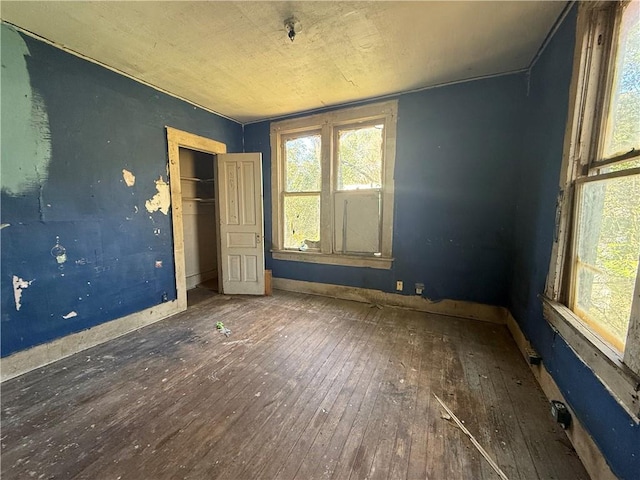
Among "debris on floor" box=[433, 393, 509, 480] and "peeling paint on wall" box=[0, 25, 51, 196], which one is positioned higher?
"peeling paint on wall" box=[0, 25, 51, 196]

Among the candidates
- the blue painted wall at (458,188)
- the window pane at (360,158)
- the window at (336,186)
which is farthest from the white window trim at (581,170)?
the window pane at (360,158)

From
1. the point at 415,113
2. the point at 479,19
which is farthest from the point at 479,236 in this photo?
the point at 479,19

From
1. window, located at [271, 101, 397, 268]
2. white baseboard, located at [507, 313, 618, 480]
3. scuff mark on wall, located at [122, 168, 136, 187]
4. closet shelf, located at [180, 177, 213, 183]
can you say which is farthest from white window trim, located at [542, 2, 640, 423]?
closet shelf, located at [180, 177, 213, 183]

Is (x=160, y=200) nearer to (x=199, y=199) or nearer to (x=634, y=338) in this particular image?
(x=199, y=199)

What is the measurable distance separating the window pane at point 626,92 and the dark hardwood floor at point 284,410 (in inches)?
66.6

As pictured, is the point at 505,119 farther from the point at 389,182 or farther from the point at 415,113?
the point at 389,182

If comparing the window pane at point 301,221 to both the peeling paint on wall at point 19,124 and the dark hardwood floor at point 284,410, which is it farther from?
the peeling paint on wall at point 19,124

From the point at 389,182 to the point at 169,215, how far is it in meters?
2.87

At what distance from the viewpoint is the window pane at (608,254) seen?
4.05 feet

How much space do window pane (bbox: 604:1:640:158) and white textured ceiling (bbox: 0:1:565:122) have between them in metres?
0.66

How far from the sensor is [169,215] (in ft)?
10.6

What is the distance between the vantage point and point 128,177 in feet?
9.16

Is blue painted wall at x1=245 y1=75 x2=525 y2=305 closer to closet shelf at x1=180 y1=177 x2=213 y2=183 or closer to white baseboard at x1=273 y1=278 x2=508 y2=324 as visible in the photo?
white baseboard at x1=273 y1=278 x2=508 y2=324

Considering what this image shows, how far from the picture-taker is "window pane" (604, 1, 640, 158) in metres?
1.29
